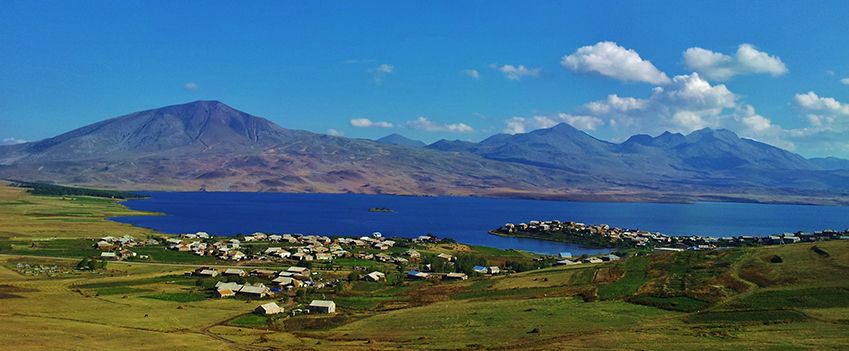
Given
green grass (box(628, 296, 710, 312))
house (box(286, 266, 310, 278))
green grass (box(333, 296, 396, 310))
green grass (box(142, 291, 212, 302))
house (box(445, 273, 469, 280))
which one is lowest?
green grass (box(333, 296, 396, 310))

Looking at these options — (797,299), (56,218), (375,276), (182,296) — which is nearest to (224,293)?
(182,296)

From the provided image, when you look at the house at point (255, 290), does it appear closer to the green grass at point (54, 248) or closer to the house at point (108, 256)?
the house at point (108, 256)

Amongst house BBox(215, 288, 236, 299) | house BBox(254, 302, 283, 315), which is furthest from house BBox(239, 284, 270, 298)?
house BBox(254, 302, 283, 315)

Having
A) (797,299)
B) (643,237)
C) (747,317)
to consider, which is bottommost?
(747,317)

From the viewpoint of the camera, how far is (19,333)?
124ft

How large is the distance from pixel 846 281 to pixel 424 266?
44513 millimetres

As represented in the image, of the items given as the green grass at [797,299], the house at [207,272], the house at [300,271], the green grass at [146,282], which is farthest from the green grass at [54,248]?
the green grass at [797,299]

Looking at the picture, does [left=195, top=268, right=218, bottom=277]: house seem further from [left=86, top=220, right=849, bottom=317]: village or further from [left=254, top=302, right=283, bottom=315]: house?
[left=254, top=302, right=283, bottom=315]: house

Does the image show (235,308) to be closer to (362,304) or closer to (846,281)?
(362,304)

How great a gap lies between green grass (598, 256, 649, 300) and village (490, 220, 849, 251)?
3554 cm

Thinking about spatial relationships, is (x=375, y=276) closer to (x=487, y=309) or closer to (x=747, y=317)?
(x=487, y=309)

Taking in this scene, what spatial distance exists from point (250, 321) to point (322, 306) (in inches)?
258

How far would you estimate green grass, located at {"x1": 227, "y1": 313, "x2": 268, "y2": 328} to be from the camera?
1795 inches

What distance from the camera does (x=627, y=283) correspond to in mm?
55719
